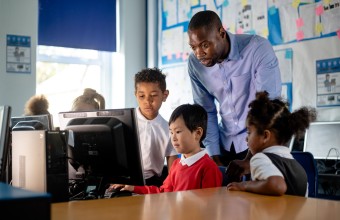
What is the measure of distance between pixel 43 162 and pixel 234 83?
1.11 meters

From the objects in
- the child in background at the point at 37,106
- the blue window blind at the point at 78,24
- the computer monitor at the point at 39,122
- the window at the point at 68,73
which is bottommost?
the computer monitor at the point at 39,122

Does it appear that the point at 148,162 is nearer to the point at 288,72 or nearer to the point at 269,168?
the point at 269,168

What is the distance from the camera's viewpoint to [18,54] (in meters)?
4.00

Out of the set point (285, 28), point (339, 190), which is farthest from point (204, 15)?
point (285, 28)

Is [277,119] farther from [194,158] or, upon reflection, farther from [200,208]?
[200,208]

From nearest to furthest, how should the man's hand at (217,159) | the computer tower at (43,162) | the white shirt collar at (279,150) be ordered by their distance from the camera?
the computer tower at (43,162) → the white shirt collar at (279,150) → the man's hand at (217,159)

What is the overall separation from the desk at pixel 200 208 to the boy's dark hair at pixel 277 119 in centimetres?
32

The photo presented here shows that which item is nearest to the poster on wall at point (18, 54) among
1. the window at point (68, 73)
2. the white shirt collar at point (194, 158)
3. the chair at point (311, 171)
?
the window at point (68, 73)

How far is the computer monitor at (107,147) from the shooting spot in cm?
156

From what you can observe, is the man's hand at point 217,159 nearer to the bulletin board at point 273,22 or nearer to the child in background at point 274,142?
the child in background at point 274,142

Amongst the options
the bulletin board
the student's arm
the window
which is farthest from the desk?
the window

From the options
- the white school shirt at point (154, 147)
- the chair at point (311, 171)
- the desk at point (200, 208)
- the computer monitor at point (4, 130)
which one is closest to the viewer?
the desk at point (200, 208)

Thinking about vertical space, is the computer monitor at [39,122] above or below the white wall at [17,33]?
below

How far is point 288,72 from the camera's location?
10.9 feet
